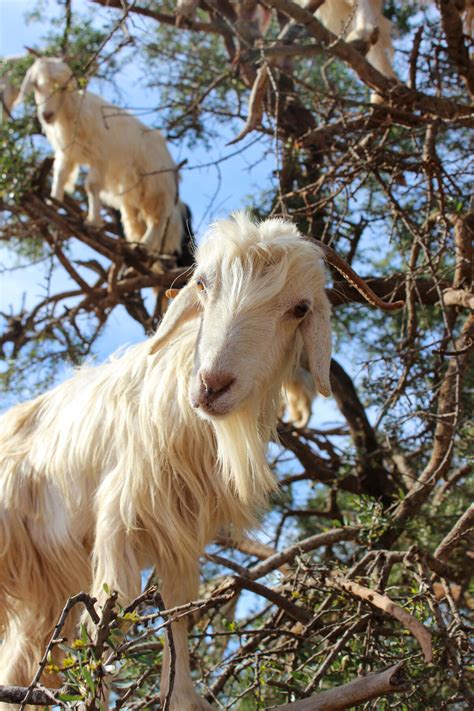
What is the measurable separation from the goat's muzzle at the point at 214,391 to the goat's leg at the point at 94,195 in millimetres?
4427

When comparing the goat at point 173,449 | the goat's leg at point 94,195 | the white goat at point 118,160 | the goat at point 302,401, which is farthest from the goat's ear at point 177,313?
the white goat at point 118,160

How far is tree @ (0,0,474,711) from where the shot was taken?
2.72 m

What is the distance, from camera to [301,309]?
2.74 m

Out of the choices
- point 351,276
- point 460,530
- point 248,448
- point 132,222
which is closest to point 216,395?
point 248,448

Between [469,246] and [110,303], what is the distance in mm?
2283

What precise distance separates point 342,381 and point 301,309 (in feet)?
7.55

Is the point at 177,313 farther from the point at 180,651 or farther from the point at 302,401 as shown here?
the point at 302,401

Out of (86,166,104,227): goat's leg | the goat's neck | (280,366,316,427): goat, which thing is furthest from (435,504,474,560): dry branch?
the goat's neck

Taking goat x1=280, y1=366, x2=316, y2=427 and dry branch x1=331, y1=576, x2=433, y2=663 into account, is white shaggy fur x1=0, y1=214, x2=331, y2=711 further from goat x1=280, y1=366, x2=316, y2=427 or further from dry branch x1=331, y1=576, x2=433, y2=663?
goat x1=280, y1=366, x2=316, y2=427

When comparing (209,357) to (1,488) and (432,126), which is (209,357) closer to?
(1,488)

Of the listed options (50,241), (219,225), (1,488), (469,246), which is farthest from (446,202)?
(50,241)

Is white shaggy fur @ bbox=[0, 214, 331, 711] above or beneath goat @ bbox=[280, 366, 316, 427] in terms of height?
beneath

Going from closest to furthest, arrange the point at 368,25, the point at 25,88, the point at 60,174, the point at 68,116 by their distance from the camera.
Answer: the point at 368,25, the point at 60,174, the point at 25,88, the point at 68,116

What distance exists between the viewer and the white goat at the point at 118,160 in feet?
23.1
